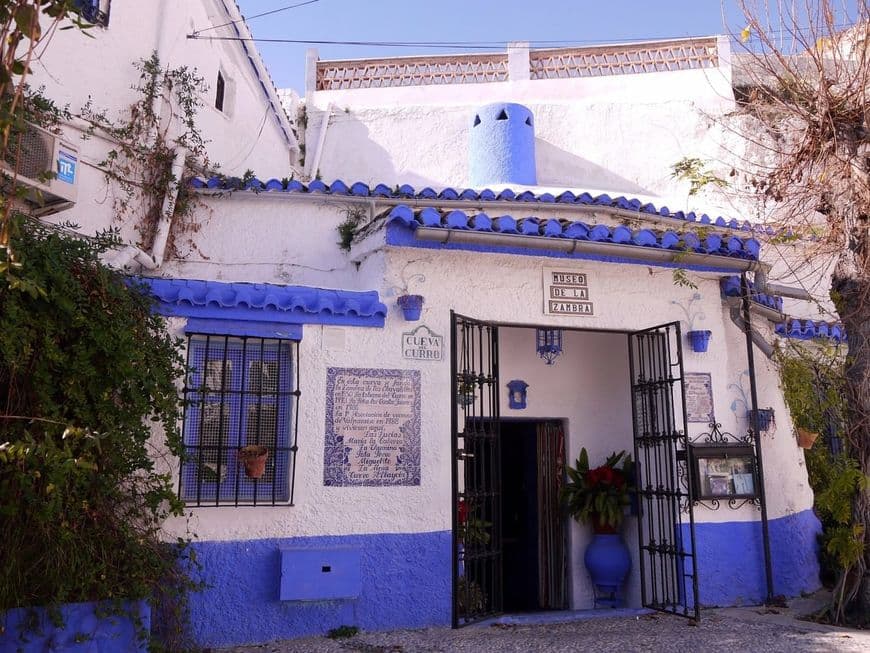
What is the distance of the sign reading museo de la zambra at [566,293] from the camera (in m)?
6.83

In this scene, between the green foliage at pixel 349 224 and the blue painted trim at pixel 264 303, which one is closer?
the blue painted trim at pixel 264 303

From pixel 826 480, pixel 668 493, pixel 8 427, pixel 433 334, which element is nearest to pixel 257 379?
pixel 433 334

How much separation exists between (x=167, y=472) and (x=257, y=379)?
0.97m

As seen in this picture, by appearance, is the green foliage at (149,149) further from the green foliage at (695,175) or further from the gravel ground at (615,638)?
the green foliage at (695,175)

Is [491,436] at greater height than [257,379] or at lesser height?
lesser

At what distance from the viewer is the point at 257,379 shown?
5.98 m

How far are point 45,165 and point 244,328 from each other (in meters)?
1.78

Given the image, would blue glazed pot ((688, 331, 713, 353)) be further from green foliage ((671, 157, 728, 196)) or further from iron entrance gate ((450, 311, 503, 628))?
iron entrance gate ((450, 311, 503, 628))

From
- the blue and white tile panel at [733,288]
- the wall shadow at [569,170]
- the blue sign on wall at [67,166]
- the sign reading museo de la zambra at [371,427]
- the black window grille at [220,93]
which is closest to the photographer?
the blue sign on wall at [67,166]

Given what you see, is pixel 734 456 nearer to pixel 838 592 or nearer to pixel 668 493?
pixel 668 493

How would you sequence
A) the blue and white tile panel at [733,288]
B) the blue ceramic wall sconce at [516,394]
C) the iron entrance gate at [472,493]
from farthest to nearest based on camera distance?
the blue ceramic wall sconce at [516,394] < the blue and white tile panel at [733,288] < the iron entrance gate at [472,493]

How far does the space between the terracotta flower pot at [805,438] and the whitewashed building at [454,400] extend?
0.20 metres

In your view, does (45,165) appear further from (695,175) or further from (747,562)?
(747,562)

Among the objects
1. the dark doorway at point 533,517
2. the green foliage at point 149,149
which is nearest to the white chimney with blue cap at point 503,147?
the dark doorway at point 533,517
